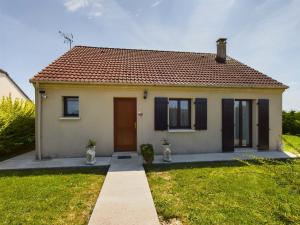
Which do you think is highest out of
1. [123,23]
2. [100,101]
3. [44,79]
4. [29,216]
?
[123,23]

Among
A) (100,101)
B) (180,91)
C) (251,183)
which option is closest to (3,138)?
(100,101)

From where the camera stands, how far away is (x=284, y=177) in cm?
205

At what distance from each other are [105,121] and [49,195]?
4.54 m

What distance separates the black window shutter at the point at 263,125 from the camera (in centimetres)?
1042

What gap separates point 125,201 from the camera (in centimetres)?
476

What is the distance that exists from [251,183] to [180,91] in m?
5.12

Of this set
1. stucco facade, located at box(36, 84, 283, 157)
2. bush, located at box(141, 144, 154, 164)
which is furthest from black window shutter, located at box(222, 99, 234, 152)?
bush, located at box(141, 144, 154, 164)

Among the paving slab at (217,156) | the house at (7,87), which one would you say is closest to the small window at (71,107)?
the paving slab at (217,156)

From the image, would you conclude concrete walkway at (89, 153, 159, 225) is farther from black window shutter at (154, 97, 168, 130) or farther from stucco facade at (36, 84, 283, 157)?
black window shutter at (154, 97, 168, 130)

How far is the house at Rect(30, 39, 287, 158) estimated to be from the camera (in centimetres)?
905

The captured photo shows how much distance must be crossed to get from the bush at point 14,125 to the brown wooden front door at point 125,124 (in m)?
4.76

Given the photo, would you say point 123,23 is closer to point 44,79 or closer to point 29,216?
point 44,79

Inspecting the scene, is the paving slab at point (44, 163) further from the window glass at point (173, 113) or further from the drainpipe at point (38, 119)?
the window glass at point (173, 113)

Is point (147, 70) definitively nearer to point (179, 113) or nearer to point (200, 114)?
point (179, 113)
